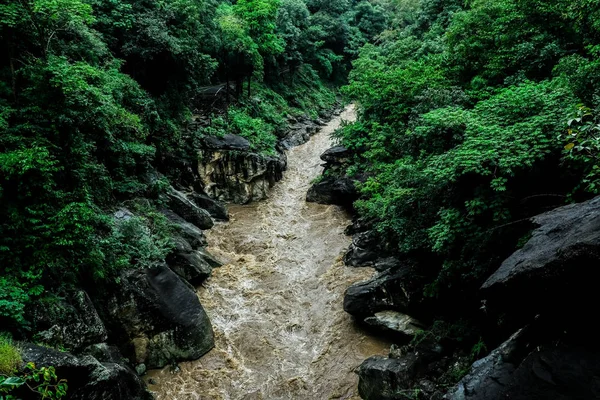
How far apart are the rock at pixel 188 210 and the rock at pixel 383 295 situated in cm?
834

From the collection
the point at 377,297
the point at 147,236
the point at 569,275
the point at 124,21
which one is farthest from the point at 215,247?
the point at 569,275

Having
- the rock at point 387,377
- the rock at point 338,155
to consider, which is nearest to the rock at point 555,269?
the rock at point 387,377

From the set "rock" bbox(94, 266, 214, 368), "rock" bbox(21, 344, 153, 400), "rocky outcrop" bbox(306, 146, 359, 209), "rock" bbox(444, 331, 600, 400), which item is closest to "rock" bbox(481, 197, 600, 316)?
"rock" bbox(444, 331, 600, 400)

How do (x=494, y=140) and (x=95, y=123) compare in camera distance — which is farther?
(x=95, y=123)

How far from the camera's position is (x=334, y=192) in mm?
18828

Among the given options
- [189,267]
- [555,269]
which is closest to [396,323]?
[555,269]

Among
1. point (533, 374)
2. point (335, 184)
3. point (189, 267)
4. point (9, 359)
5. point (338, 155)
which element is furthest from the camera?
point (338, 155)

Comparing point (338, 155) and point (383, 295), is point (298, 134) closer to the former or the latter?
point (338, 155)

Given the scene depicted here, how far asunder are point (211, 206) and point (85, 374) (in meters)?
11.5

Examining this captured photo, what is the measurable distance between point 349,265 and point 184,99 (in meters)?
12.7

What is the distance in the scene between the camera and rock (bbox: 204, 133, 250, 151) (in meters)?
19.0

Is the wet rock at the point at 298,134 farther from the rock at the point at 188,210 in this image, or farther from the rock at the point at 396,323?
the rock at the point at 396,323

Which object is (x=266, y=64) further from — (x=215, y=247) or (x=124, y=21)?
(x=215, y=247)

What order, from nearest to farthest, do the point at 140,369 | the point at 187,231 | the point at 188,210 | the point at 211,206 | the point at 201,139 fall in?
1. the point at 140,369
2. the point at 187,231
3. the point at 188,210
4. the point at 211,206
5. the point at 201,139
